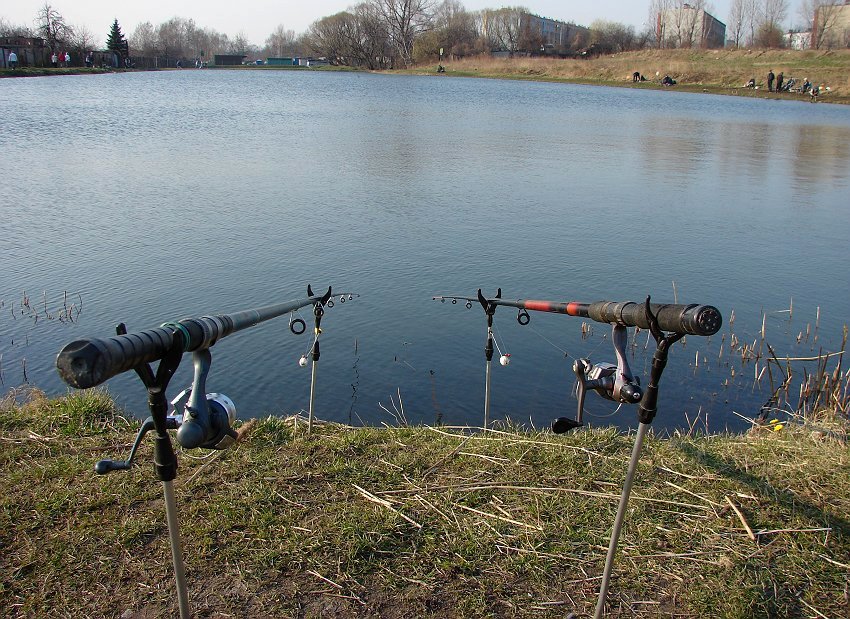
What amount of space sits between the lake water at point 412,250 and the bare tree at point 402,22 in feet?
276

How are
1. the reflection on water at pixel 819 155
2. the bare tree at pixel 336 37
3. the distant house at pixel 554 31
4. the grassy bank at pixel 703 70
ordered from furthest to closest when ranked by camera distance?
the distant house at pixel 554 31 → the bare tree at pixel 336 37 → the grassy bank at pixel 703 70 → the reflection on water at pixel 819 155

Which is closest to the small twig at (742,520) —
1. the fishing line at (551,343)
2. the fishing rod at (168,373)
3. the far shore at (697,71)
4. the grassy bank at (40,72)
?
the fishing rod at (168,373)

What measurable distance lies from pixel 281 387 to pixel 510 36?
4748 inches

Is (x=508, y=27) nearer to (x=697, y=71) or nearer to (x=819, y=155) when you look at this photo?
(x=697, y=71)

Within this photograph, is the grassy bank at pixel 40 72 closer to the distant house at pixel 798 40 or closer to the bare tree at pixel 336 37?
the bare tree at pixel 336 37

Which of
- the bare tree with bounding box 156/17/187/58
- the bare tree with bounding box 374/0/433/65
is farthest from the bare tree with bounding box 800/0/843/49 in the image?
the bare tree with bounding box 156/17/187/58

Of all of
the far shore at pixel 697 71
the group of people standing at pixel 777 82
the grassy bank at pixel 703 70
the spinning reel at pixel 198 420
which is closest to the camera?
the spinning reel at pixel 198 420

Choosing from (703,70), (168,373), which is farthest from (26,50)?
(168,373)

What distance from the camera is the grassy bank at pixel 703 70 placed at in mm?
55844

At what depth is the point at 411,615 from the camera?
9.98 feet

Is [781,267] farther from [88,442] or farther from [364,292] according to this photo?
[88,442]

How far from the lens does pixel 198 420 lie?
258 centimetres

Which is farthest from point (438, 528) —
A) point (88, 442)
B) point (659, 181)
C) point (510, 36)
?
point (510, 36)

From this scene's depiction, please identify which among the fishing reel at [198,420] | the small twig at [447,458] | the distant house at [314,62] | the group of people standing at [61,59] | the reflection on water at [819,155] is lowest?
the small twig at [447,458]
